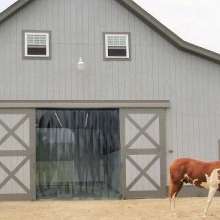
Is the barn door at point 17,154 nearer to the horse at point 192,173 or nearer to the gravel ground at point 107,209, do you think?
the gravel ground at point 107,209

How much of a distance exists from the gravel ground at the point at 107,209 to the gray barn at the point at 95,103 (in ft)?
2.86

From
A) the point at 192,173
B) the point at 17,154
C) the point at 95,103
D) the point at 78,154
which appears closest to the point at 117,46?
the point at 95,103

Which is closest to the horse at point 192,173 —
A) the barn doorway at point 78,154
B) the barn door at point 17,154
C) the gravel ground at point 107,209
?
the gravel ground at point 107,209

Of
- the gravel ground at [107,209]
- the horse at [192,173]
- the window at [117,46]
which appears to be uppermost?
the window at [117,46]

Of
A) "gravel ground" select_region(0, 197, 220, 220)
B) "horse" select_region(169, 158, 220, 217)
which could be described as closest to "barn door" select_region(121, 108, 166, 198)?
"gravel ground" select_region(0, 197, 220, 220)

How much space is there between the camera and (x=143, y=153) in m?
16.0

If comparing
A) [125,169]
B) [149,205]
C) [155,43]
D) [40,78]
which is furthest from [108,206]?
[155,43]

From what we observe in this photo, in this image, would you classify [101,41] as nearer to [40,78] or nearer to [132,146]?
[40,78]

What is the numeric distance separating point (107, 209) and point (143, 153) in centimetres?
322

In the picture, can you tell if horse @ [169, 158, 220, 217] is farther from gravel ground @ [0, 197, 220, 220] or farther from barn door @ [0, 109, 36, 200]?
barn door @ [0, 109, 36, 200]

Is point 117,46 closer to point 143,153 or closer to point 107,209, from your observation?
point 143,153

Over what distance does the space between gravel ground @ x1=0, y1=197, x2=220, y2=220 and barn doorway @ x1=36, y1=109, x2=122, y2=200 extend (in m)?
0.65

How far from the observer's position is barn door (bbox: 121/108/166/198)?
15852 mm

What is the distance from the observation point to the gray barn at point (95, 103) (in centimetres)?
1561
